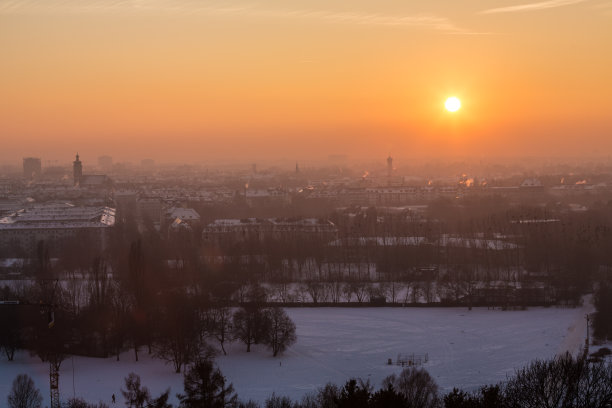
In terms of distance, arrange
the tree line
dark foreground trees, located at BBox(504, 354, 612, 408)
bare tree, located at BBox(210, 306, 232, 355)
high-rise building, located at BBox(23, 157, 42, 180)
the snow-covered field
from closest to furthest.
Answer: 1. the tree line
2. dark foreground trees, located at BBox(504, 354, 612, 408)
3. the snow-covered field
4. bare tree, located at BBox(210, 306, 232, 355)
5. high-rise building, located at BBox(23, 157, 42, 180)

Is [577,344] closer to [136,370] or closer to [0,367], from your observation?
[136,370]

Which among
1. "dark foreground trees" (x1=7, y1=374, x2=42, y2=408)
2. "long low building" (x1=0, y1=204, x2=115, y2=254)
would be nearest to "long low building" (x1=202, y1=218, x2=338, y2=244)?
"long low building" (x1=0, y1=204, x2=115, y2=254)

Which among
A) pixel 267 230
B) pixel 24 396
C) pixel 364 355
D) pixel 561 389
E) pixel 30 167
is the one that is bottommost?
pixel 24 396

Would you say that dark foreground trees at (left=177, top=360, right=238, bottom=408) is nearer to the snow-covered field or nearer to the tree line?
the tree line

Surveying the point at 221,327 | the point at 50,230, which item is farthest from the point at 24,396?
the point at 50,230

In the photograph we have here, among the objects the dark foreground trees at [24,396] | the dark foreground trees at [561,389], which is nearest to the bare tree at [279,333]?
the dark foreground trees at [24,396]

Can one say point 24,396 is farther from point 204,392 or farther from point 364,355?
point 364,355

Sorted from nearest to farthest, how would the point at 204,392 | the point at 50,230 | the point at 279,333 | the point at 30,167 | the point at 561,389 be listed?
the point at 561,389 < the point at 204,392 < the point at 279,333 < the point at 50,230 < the point at 30,167

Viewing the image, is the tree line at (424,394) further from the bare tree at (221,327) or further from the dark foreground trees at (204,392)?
the bare tree at (221,327)

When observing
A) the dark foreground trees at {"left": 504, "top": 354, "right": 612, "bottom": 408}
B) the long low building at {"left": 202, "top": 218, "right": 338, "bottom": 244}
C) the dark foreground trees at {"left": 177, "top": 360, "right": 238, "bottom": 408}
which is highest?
the long low building at {"left": 202, "top": 218, "right": 338, "bottom": 244}
